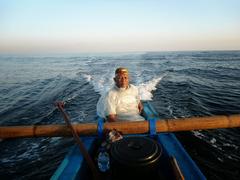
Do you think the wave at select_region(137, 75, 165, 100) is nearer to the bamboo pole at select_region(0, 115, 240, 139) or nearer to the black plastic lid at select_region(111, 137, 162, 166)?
the bamboo pole at select_region(0, 115, 240, 139)

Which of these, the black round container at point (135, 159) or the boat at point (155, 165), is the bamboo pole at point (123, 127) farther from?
the black round container at point (135, 159)

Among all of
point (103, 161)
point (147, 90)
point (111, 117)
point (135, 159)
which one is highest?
point (135, 159)

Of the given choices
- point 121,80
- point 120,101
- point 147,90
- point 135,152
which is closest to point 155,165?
point 135,152

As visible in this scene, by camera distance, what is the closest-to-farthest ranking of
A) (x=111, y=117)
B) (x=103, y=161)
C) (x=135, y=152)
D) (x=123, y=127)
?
(x=135, y=152) < (x=103, y=161) < (x=123, y=127) < (x=111, y=117)

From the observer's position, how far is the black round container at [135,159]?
6.30 feet

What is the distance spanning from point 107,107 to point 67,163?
4.51 ft

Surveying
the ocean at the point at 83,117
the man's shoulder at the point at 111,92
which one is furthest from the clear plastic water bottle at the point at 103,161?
the ocean at the point at 83,117

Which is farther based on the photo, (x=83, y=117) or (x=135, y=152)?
(x=83, y=117)

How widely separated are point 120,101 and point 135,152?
6.78 ft

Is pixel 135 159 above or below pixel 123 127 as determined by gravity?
above

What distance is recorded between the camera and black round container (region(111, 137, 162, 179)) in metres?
1.92

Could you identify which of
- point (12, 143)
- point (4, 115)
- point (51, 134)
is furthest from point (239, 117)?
point (4, 115)

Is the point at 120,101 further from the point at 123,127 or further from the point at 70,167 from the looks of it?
the point at 70,167

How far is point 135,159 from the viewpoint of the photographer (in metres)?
1.93
